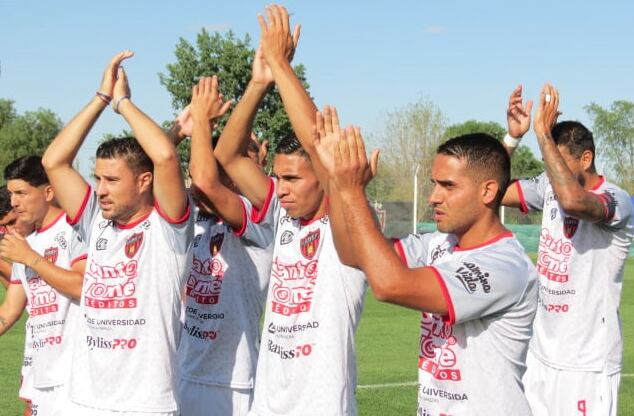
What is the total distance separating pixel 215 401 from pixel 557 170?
277 cm

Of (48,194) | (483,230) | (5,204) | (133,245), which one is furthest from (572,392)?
(5,204)

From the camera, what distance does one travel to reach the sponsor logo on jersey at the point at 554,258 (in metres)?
7.30

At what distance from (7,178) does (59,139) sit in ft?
4.33

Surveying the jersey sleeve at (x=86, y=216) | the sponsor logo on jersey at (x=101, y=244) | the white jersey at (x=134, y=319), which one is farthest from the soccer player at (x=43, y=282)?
the white jersey at (x=134, y=319)

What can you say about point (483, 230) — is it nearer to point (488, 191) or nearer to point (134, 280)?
point (488, 191)

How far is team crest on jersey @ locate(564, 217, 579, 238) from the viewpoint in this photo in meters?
7.30

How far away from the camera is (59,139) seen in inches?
243

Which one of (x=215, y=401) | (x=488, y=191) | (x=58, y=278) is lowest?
(x=215, y=401)

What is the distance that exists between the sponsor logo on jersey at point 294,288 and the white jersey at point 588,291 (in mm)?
2485

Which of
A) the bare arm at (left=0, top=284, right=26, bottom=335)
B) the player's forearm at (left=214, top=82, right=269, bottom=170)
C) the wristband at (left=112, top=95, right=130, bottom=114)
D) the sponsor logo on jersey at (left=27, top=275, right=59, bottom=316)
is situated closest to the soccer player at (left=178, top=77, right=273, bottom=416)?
the player's forearm at (left=214, top=82, right=269, bottom=170)

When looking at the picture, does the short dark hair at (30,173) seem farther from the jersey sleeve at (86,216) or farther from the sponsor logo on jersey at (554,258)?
the sponsor logo on jersey at (554,258)

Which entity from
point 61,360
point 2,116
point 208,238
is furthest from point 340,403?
point 2,116

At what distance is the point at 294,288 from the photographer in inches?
221

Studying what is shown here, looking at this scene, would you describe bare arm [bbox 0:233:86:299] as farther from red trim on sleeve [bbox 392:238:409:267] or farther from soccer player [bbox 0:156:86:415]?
red trim on sleeve [bbox 392:238:409:267]
